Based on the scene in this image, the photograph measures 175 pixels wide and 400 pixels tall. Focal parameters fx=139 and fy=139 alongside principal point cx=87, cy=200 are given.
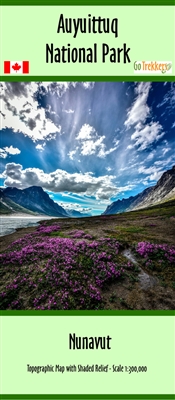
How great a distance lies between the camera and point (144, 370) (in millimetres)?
5668

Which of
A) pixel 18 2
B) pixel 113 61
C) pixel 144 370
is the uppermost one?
pixel 18 2

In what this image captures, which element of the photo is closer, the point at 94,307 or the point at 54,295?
the point at 94,307

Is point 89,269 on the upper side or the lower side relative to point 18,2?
lower

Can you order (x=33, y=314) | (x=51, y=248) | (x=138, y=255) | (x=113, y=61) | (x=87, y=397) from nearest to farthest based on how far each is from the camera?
(x=87, y=397), (x=33, y=314), (x=113, y=61), (x=138, y=255), (x=51, y=248)

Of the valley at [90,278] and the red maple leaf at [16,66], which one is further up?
the red maple leaf at [16,66]

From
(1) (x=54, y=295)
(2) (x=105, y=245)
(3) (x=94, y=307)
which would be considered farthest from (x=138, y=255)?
(1) (x=54, y=295)

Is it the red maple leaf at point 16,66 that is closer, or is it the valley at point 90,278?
the valley at point 90,278

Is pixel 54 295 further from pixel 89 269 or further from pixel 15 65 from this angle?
pixel 15 65

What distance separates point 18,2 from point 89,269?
20618 millimetres

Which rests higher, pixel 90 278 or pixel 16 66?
pixel 16 66

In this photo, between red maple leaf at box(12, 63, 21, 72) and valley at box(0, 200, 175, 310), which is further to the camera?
red maple leaf at box(12, 63, 21, 72)

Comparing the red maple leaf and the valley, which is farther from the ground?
the red maple leaf

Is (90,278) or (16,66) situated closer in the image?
(90,278)

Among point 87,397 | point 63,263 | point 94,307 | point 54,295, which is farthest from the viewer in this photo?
point 63,263
